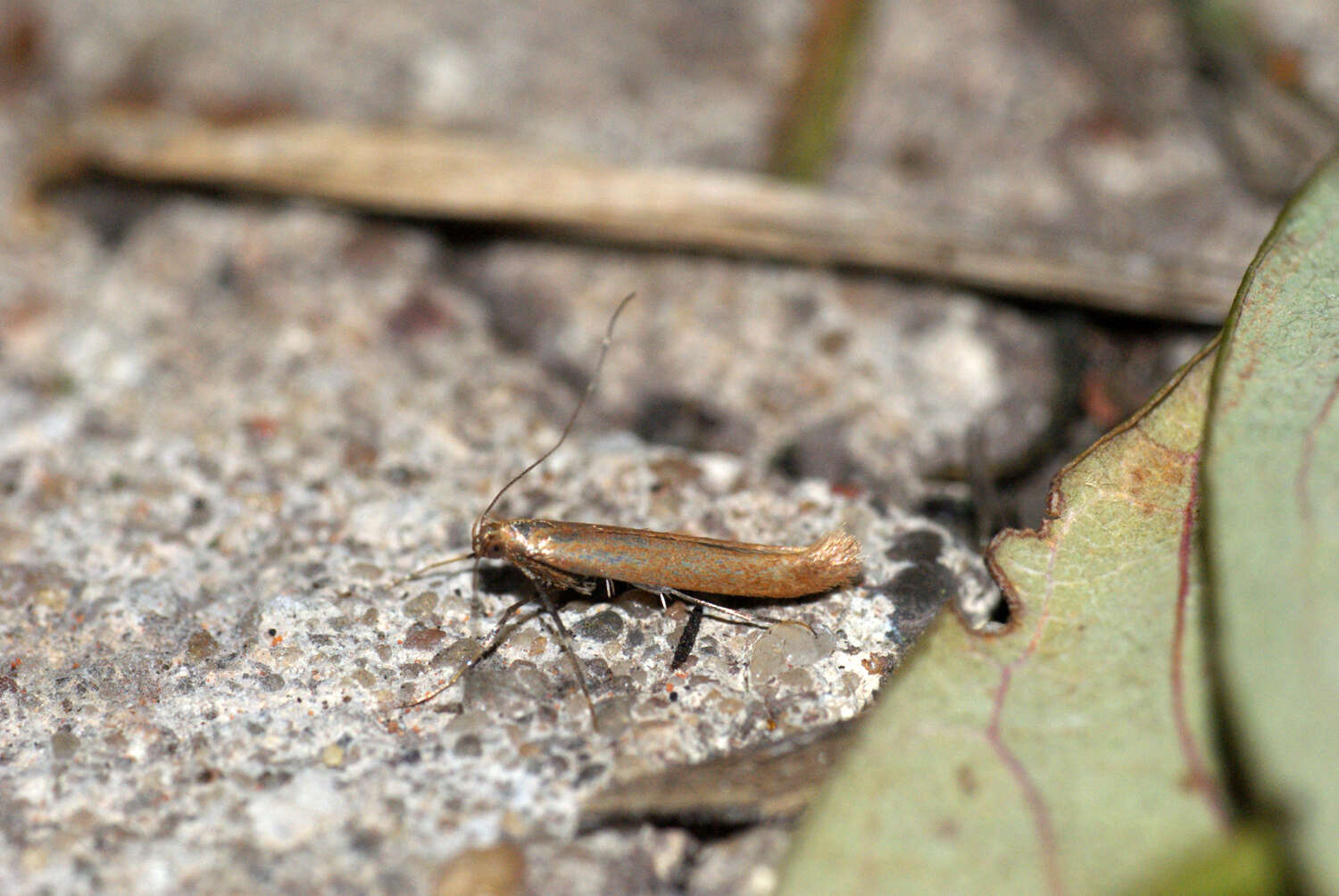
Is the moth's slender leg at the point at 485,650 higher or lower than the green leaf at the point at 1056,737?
lower

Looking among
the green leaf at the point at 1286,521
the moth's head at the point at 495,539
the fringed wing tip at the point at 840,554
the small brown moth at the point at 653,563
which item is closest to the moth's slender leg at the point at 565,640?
the small brown moth at the point at 653,563

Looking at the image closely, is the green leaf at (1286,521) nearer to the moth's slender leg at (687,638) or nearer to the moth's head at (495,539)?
the moth's slender leg at (687,638)

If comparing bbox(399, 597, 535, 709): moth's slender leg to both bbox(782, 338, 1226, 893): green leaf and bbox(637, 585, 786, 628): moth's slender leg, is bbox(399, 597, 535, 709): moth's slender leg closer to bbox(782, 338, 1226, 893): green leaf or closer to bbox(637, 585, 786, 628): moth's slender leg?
bbox(637, 585, 786, 628): moth's slender leg

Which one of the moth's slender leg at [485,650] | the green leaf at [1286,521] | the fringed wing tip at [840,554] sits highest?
the green leaf at [1286,521]

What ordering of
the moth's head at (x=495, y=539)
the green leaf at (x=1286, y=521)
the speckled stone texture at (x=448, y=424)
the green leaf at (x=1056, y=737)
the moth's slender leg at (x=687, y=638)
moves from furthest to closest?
the moth's head at (x=495, y=539) → the moth's slender leg at (x=687, y=638) → the speckled stone texture at (x=448, y=424) → the green leaf at (x=1056, y=737) → the green leaf at (x=1286, y=521)

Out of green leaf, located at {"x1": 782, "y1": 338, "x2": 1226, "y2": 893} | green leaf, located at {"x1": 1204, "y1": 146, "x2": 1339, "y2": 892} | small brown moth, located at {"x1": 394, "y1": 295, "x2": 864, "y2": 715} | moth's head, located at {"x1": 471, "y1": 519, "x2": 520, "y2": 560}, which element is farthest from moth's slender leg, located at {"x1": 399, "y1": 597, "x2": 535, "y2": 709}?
green leaf, located at {"x1": 1204, "y1": 146, "x2": 1339, "y2": 892}
